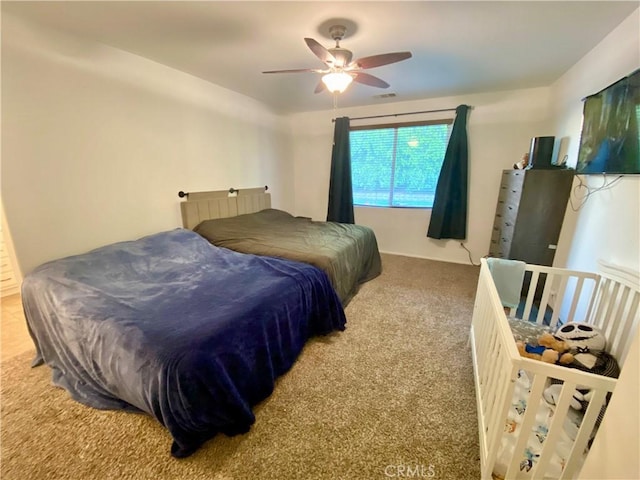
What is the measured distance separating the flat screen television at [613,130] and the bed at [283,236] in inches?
78.4

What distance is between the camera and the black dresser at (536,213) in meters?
2.50

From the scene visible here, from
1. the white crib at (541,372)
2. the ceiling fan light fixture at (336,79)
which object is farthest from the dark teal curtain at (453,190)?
the ceiling fan light fixture at (336,79)

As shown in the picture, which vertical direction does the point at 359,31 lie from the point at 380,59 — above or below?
above

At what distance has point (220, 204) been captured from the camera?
3.38 meters

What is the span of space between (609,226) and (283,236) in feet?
8.75

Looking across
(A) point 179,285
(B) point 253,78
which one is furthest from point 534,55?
(A) point 179,285

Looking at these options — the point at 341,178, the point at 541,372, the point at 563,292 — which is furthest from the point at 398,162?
the point at 541,372

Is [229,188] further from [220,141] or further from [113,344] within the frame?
[113,344]

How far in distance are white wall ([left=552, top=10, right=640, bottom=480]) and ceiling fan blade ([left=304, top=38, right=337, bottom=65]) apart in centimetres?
192

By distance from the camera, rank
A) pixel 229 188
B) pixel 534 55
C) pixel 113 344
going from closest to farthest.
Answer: pixel 113 344, pixel 534 55, pixel 229 188

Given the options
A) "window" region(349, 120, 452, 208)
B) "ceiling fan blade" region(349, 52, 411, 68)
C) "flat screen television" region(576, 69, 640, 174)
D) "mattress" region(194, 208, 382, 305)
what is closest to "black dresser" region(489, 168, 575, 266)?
Answer: "flat screen television" region(576, 69, 640, 174)

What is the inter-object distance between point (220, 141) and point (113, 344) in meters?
2.74

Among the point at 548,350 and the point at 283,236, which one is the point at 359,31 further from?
the point at 548,350

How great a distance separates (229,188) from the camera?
3.59 m
